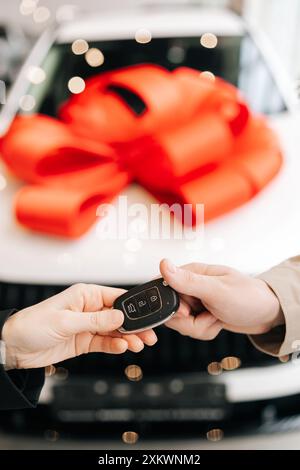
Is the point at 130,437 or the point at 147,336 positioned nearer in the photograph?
the point at 147,336

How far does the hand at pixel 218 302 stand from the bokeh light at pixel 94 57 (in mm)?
419

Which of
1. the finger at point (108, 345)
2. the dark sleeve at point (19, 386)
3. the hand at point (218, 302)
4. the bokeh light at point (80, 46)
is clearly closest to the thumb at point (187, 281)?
the hand at point (218, 302)

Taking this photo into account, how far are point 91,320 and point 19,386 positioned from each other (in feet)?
0.48

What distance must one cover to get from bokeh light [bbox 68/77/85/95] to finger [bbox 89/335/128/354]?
1.42ft

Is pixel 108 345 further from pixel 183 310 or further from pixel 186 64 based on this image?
pixel 186 64

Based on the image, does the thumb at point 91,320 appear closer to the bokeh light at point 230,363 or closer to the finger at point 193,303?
the finger at point 193,303

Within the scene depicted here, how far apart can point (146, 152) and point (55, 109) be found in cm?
19

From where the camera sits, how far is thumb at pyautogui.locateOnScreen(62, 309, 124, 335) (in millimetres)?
658

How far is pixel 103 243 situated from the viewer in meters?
0.78

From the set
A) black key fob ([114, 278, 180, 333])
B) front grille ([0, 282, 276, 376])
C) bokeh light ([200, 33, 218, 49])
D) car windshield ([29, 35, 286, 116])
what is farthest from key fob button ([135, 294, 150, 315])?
bokeh light ([200, 33, 218, 49])

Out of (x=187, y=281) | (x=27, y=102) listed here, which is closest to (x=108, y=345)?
(x=187, y=281)

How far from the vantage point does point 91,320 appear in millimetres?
→ 660

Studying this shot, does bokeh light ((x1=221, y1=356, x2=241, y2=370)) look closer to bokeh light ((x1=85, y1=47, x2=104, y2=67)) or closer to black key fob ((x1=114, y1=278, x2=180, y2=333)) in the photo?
black key fob ((x1=114, y1=278, x2=180, y2=333))
